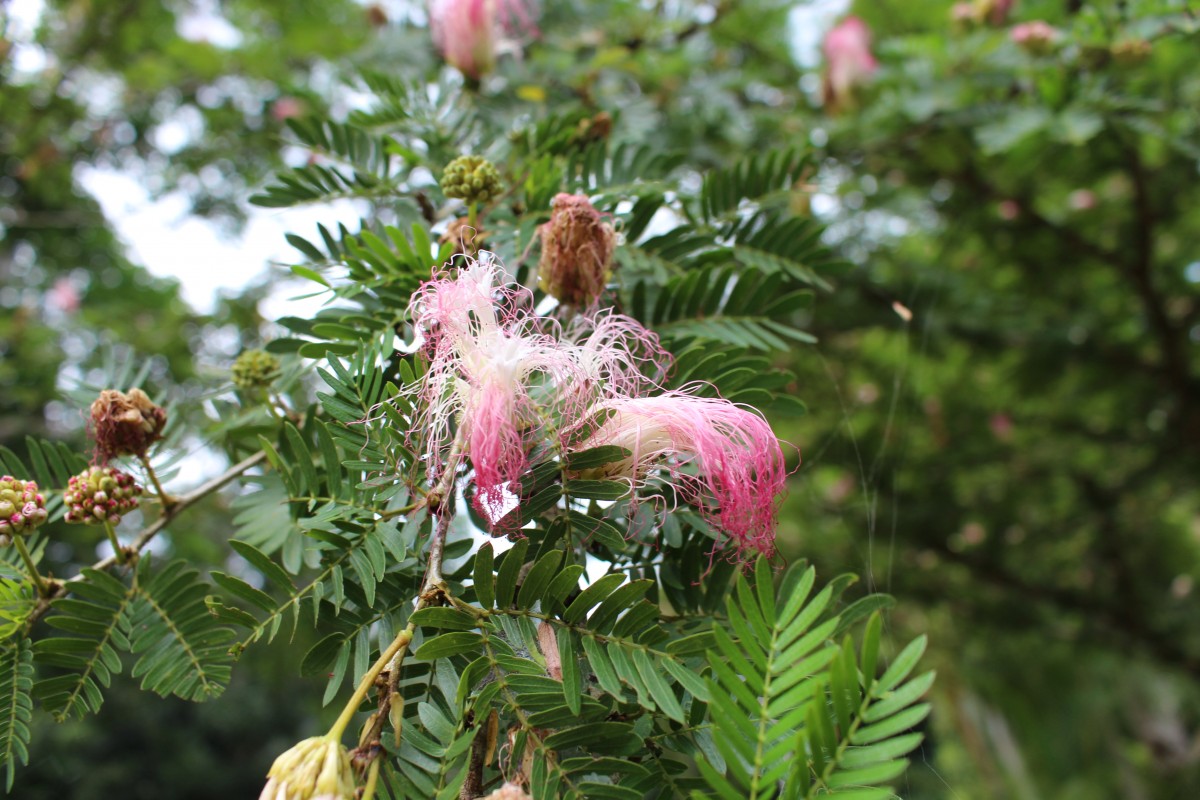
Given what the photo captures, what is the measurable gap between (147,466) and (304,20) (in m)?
3.46

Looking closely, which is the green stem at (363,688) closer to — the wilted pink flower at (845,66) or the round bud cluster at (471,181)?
the round bud cluster at (471,181)

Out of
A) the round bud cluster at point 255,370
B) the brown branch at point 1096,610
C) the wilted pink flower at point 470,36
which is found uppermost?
the wilted pink flower at point 470,36

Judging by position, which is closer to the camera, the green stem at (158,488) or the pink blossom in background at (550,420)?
the pink blossom in background at (550,420)

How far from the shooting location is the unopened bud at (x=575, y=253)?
0.94 meters

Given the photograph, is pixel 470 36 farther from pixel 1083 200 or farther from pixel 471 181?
Answer: pixel 1083 200

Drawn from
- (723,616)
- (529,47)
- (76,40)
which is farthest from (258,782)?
(723,616)

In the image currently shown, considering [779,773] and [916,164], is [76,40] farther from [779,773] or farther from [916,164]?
[779,773]

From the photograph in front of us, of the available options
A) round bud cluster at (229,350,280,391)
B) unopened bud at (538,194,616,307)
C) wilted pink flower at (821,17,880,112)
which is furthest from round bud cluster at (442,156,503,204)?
wilted pink flower at (821,17,880,112)

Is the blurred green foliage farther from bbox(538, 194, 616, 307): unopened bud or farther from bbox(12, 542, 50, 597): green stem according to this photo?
bbox(12, 542, 50, 597): green stem

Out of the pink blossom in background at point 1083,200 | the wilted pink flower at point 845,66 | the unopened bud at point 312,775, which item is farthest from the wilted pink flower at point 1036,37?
the unopened bud at point 312,775

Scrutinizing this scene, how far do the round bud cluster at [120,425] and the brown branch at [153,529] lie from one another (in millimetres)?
82

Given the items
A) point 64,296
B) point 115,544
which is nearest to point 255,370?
point 115,544

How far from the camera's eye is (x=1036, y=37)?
75.8 inches

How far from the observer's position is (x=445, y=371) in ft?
2.76
